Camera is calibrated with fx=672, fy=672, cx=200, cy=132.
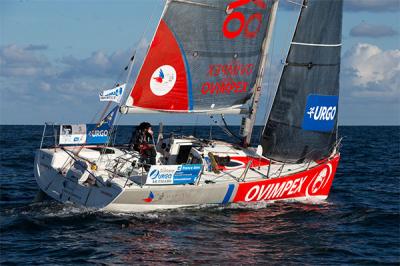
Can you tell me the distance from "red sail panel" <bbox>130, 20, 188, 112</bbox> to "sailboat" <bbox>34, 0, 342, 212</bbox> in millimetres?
29

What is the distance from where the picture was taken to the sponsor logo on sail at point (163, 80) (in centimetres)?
1780

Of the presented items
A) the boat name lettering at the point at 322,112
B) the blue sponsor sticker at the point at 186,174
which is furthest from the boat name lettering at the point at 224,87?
the blue sponsor sticker at the point at 186,174

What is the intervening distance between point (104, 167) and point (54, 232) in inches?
117

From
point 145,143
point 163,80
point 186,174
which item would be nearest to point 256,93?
point 163,80

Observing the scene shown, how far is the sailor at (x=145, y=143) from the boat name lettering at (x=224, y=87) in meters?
1.90

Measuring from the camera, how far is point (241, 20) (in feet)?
61.3

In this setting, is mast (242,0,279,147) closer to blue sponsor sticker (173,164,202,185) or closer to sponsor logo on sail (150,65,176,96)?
sponsor logo on sail (150,65,176,96)

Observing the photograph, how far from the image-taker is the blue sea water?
13078 mm

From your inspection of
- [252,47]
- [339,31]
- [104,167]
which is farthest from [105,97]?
[339,31]

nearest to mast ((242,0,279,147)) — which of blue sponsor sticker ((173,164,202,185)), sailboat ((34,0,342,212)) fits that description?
sailboat ((34,0,342,212))

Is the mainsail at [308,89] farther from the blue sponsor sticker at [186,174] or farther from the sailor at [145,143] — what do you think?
the blue sponsor sticker at [186,174]

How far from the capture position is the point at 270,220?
54.2 feet

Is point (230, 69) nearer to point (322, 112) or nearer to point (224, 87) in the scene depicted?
point (224, 87)

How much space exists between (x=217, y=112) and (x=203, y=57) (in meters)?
1.69
